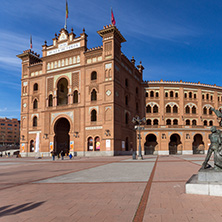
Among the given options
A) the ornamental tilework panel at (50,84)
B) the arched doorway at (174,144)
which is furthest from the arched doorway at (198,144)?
the ornamental tilework panel at (50,84)

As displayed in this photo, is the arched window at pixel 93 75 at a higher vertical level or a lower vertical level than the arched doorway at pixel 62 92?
higher

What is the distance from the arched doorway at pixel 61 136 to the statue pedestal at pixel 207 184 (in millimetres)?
37319

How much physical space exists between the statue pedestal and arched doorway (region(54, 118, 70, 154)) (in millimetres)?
37319

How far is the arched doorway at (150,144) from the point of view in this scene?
44.5 metres

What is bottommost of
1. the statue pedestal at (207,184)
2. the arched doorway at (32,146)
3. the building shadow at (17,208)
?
the arched doorway at (32,146)

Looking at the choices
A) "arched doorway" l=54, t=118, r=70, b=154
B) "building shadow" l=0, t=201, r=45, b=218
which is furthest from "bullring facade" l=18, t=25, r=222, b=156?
"building shadow" l=0, t=201, r=45, b=218

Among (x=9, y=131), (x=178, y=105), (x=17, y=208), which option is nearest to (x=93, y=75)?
(x=178, y=105)

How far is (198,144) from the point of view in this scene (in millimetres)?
47875

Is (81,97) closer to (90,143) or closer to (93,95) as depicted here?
(93,95)

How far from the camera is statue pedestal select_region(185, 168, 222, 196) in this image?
6316 millimetres

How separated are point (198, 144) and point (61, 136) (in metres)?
27.6

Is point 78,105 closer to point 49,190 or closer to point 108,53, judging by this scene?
point 108,53

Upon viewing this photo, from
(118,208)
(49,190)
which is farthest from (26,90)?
(118,208)

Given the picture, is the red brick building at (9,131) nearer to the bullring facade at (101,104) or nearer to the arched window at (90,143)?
the bullring facade at (101,104)
